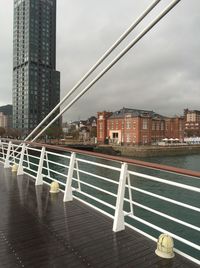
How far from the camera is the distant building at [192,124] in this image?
14379 cm

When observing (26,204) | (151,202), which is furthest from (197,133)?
(26,204)

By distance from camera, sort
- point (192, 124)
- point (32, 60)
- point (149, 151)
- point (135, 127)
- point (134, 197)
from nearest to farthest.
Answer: point (134, 197) → point (149, 151) → point (135, 127) → point (32, 60) → point (192, 124)

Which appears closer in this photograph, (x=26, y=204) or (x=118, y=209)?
(x=118, y=209)

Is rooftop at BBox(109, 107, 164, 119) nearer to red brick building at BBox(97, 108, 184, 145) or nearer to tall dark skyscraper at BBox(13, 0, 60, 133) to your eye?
red brick building at BBox(97, 108, 184, 145)

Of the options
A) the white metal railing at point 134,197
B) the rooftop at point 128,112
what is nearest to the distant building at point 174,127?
the rooftop at point 128,112

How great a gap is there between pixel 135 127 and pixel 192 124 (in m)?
86.4

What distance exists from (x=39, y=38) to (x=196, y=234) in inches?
4006

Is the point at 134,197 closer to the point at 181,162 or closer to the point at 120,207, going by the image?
the point at 120,207

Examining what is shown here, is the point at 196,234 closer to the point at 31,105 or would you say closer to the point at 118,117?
the point at 118,117

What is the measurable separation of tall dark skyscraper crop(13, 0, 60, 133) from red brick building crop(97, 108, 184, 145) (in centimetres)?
2491

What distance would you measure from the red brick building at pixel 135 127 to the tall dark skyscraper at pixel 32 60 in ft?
81.7

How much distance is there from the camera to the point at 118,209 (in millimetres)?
4023

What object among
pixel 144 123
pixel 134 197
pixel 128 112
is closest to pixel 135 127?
pixel 144 123

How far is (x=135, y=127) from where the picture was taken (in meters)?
79.6
